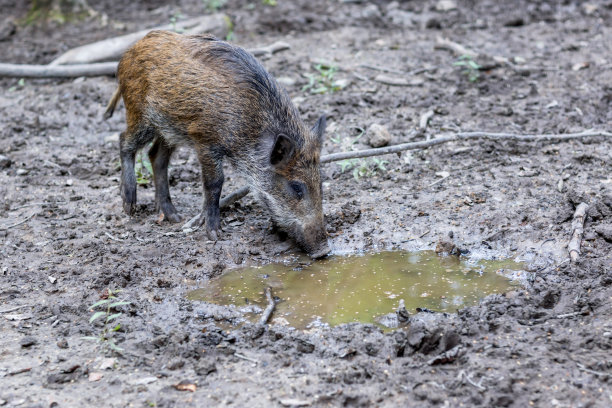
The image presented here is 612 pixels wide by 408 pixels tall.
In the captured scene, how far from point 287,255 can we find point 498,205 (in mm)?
1852

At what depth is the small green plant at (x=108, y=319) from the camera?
4.06m

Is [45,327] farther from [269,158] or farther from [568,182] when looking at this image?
[568,182]

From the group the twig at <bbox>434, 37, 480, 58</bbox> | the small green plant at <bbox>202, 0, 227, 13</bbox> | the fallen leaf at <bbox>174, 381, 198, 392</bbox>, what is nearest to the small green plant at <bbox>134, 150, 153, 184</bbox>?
the fallen leaf at <bbox>174, 381, 198, 392</bbox>

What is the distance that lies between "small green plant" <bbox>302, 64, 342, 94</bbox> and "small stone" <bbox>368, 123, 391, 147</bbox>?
142 cm

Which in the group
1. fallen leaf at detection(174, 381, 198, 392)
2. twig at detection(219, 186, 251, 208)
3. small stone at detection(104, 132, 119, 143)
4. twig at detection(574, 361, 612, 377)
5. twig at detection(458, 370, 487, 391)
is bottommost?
small stone at detection(104, 132, 119, 143)

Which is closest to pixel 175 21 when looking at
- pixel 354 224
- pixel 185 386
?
pixel 354 224

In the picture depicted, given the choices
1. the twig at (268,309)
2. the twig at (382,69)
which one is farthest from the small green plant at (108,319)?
the twig at (382,69)

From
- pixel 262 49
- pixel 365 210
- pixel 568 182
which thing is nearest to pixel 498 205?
pixel 568 182

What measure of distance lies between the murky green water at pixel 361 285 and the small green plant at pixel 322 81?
342 centimetres

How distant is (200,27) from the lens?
979 centimetres

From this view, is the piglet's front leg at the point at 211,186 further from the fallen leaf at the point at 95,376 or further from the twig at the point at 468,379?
the twig at the point at 468,379

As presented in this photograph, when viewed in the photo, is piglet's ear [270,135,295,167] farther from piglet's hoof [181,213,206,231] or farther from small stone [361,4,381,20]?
small stone [361,4,381,20]

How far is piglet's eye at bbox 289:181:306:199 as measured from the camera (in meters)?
5.62

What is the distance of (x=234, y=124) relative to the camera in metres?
5.71
